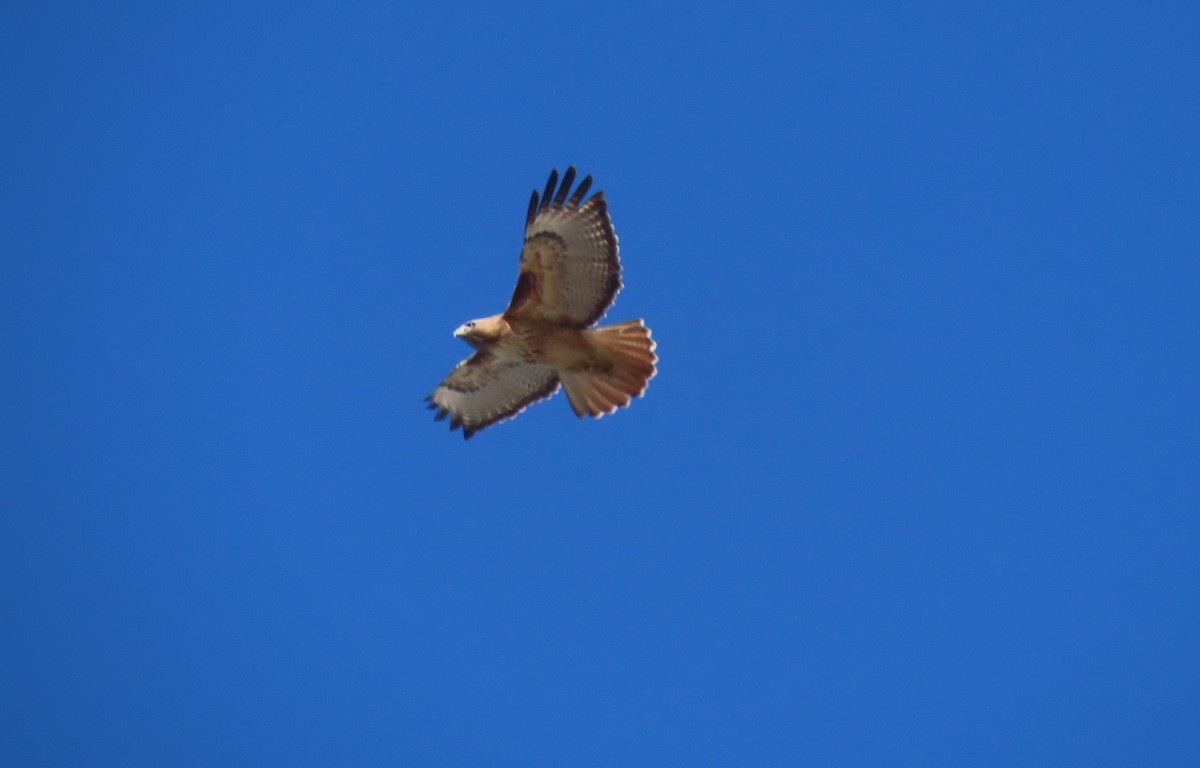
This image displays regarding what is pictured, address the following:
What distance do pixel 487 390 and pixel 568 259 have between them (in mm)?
1499

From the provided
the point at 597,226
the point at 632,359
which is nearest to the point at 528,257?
the point at 597,226

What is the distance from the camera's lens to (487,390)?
28.2 feet

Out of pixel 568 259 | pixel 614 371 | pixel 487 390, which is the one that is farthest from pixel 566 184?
pixel 487 390

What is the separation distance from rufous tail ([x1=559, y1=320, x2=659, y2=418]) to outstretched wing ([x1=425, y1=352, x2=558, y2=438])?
42cm

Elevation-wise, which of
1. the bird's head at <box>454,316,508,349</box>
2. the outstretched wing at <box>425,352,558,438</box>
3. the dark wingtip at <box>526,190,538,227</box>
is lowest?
the bird's head at <box>454,316,508,349</box>

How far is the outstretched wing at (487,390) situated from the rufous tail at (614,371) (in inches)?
16.7

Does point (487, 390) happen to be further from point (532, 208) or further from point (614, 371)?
point (532, 208)

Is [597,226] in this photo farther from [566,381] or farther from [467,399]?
[467,399]

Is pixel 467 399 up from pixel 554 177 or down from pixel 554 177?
down

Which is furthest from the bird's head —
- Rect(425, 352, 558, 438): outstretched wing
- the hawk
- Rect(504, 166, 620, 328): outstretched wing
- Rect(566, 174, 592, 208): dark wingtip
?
Rect(566, 174, 592, 208): dark wingtip

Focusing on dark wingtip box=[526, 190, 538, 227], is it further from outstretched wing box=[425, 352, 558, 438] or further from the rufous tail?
outstretched wing box=[425, 352, 558, 438]

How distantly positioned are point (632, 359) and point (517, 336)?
81 centimetres

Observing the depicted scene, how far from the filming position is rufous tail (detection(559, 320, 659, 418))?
7.77 m

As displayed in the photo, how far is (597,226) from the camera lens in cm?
752
